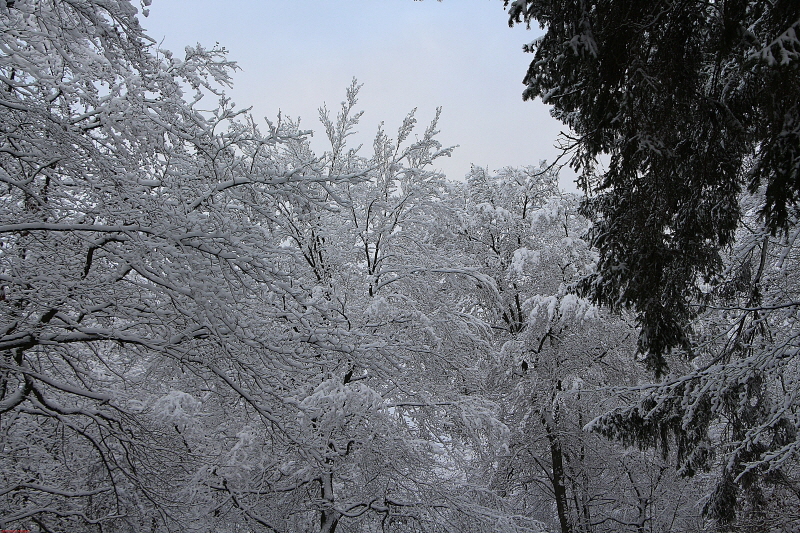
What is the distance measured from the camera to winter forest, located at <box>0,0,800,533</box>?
3.75 meters

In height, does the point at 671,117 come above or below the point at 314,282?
above

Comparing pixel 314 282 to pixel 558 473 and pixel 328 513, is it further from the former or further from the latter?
pixel 558 473

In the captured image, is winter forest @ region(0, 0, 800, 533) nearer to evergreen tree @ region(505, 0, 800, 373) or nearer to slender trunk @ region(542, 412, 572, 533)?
evergreen tree @ region(505, 0, 800, 373)

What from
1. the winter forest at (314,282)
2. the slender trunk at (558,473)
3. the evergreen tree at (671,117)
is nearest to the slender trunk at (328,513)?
the winter forest at (314,282)

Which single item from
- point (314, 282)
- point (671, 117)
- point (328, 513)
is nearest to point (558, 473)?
point (328, 513)

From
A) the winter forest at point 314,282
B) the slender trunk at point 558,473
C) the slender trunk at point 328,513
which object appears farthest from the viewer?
the slender trunk at point 558,473

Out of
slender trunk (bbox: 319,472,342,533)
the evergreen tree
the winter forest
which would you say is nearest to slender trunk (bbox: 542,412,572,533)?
the winter forest

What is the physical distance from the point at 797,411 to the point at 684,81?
11.4 feet

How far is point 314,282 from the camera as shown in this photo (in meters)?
7.89

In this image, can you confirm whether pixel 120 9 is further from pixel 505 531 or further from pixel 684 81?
pixel 505 531

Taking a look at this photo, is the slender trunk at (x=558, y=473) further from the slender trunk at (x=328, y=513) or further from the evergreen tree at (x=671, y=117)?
the evergreen tree at (x=671, y=117)

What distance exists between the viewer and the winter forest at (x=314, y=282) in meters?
3.75

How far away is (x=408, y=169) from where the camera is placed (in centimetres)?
920

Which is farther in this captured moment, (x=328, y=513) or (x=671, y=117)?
(x=328, y=513)
